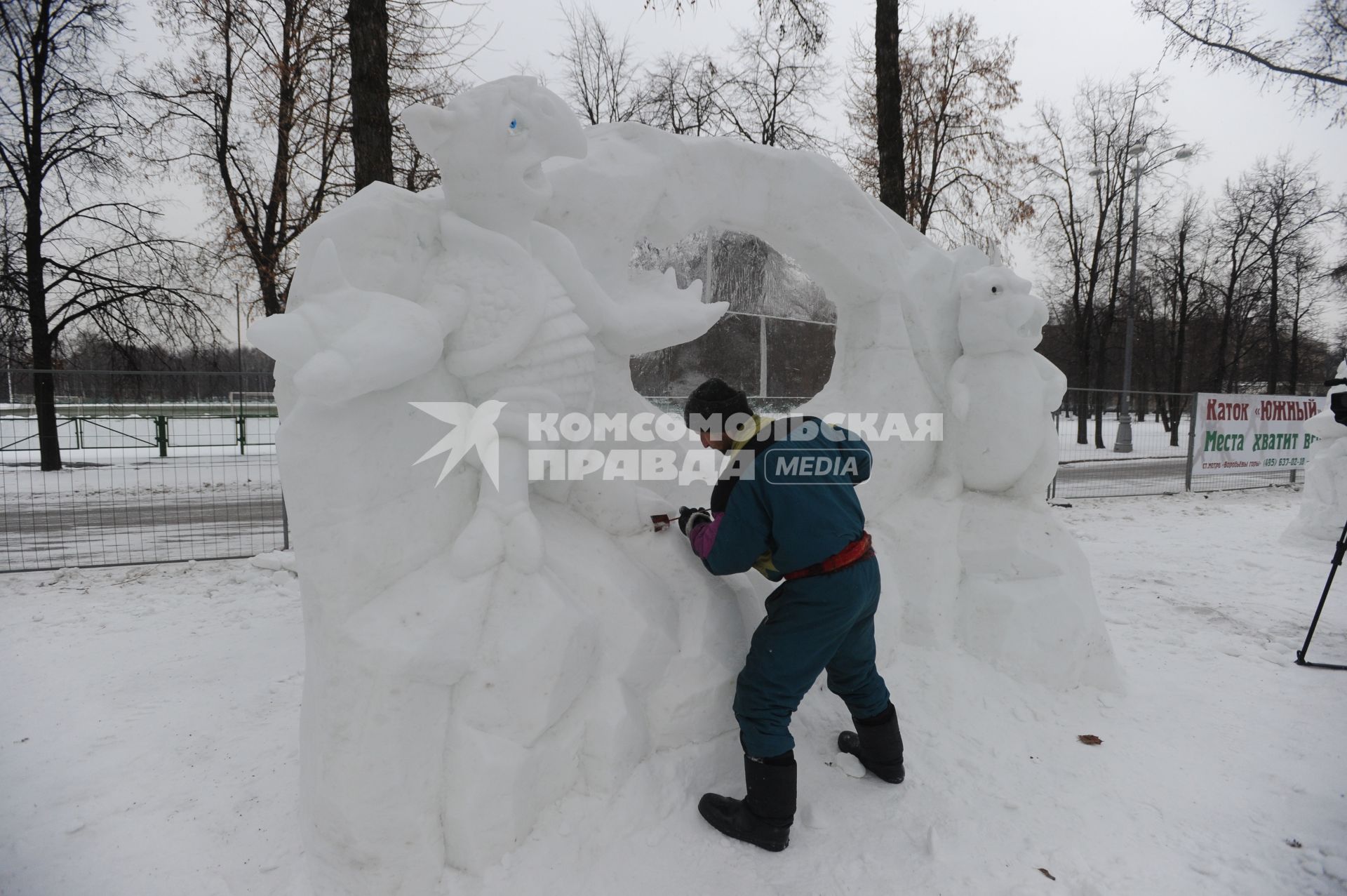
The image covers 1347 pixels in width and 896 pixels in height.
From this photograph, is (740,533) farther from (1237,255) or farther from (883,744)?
(1237,255)

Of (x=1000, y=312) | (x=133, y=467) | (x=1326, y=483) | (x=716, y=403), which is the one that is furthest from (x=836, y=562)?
(x=1326, y=483)

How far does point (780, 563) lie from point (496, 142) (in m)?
1.59

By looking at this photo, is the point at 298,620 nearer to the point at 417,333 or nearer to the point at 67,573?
the point at 67,573

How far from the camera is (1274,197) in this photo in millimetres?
16672

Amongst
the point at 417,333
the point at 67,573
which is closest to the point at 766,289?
the point at 417,333

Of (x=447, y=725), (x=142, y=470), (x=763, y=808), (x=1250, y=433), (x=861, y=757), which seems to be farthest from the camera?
(x=1250, y=433)

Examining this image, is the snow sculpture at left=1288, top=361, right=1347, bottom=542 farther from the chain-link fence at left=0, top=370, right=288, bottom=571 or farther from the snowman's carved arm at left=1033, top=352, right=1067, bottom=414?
the chain-link fence at left=0, top=370, right=288, bottom=571

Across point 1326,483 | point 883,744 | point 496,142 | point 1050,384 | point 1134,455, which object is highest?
point 496,142

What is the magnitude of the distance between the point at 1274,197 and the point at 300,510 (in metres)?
22.0

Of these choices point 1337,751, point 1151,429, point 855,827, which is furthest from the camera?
point 1151,429

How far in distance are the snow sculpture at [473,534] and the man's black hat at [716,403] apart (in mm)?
377

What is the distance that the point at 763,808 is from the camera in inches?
85.2

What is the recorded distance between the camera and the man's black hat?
240cm

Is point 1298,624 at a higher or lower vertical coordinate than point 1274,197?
lower
